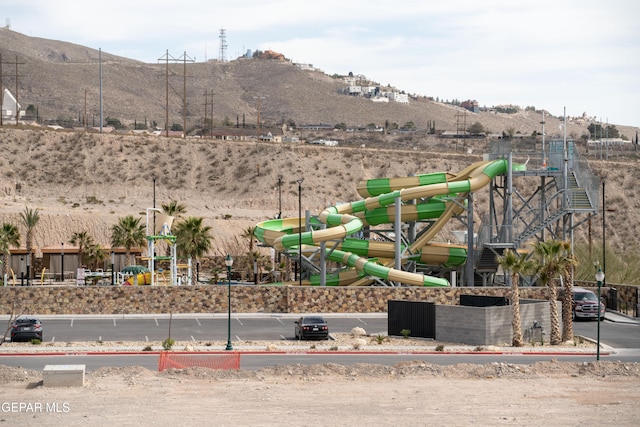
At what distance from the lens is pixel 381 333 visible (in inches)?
2100

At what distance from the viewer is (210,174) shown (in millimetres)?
133000

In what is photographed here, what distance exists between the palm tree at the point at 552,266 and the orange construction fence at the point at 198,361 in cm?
1571

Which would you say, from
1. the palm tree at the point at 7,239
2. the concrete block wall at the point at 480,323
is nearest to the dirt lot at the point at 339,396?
the concrete block wall at the point at 480,323

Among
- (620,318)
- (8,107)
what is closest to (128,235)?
A: (620,318)

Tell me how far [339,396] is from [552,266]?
17462 millimetres

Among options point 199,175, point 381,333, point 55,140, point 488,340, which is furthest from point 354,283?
point 55,140

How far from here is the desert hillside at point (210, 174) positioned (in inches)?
4722

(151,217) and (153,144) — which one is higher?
(153,144)

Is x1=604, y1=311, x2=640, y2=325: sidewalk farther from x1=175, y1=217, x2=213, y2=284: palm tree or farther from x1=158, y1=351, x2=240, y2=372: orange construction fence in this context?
x1=175, y1=217, x2=213, y2=284: palm tree

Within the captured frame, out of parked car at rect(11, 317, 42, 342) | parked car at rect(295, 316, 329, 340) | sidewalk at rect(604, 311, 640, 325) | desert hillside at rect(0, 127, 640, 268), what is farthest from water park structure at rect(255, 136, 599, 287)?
desert hillside at rect(0, 127, 640, 268)

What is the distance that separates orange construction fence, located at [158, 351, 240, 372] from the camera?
4159 cm

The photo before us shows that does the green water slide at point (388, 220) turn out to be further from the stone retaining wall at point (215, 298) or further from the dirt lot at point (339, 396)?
the dirt lot at point (339, 396)

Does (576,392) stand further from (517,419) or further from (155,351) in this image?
(155,351)

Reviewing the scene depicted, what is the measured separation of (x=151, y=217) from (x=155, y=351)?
195ft
